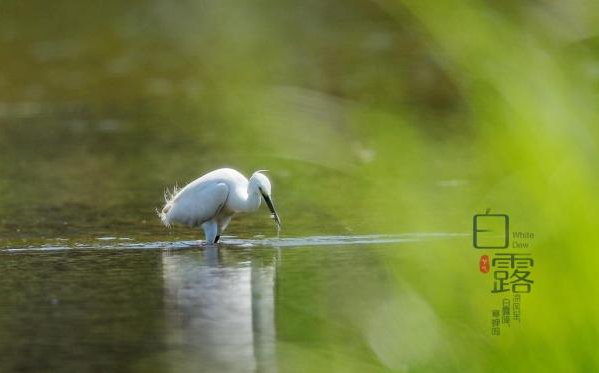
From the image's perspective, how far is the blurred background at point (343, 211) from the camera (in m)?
1.67

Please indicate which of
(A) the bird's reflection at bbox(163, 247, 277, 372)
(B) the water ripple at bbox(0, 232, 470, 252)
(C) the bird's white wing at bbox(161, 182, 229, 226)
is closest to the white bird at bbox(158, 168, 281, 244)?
(C) the bird's white wing at bbox(161, 182, 229, 226)

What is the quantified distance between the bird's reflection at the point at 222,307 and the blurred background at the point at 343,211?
0.02 meters

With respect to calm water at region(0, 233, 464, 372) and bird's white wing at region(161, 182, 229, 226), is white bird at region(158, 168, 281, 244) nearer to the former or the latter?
bird's white wing at region(161, 182, 229, 226)

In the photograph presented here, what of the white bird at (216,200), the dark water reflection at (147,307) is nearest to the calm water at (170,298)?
the dark water reflection at (147,307)

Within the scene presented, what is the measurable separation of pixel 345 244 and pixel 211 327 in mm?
2591

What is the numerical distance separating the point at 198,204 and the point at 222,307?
102 inches

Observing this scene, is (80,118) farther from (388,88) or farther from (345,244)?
(388,88)

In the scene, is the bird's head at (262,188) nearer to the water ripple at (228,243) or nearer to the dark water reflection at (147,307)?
the water ripple at (228,243)

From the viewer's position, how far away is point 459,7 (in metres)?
1.60

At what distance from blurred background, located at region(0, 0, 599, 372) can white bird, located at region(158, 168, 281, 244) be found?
13.0 inches

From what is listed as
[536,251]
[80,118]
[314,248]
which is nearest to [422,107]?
[536,251]

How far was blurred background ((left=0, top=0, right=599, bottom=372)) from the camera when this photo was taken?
5.48 ft

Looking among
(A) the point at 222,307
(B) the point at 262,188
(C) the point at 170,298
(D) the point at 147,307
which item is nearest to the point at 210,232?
(B) the point at 262,188

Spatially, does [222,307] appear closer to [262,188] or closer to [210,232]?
[262,188]
